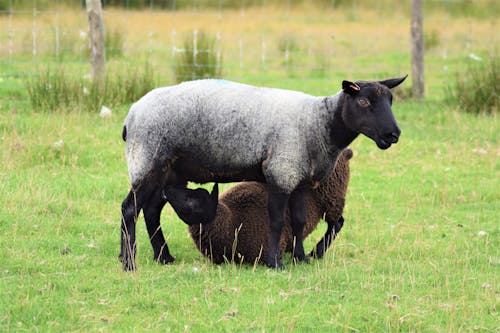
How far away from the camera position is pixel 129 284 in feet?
22.6

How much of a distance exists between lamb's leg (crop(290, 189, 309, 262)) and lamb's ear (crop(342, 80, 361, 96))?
977 millimetres

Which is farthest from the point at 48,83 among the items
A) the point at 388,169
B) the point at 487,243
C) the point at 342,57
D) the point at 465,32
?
the point at 465,32

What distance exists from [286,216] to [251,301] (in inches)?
65.5

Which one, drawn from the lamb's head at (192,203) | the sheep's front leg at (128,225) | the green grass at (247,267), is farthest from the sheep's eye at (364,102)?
the sheep's front leg at (128,225)

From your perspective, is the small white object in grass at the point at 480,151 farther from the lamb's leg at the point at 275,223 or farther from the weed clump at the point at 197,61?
the lamb's leg at the point at 275,223

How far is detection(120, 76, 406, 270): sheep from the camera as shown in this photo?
7.51 metres

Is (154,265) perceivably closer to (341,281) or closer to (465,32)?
(341,281)

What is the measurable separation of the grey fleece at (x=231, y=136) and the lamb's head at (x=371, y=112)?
245mm

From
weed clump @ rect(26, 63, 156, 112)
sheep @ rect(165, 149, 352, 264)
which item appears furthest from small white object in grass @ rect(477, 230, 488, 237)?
weed clump @ rect(26, 63, 156, 112)

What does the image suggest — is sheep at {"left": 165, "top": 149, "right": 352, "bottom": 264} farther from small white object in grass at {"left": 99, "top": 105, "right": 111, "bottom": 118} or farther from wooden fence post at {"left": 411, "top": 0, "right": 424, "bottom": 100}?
wooden fence post at {"left": 411, "top": 0, "right": 424, "bottom": 100}

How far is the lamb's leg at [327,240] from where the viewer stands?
8.27m

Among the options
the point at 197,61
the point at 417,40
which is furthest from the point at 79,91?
the point at 417,40

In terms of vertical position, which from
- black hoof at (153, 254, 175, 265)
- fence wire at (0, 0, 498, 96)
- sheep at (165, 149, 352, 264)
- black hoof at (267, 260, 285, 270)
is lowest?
fence wire at (0, 0, 498, 96)

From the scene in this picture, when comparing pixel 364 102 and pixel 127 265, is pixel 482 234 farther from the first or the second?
pixel 127 265
